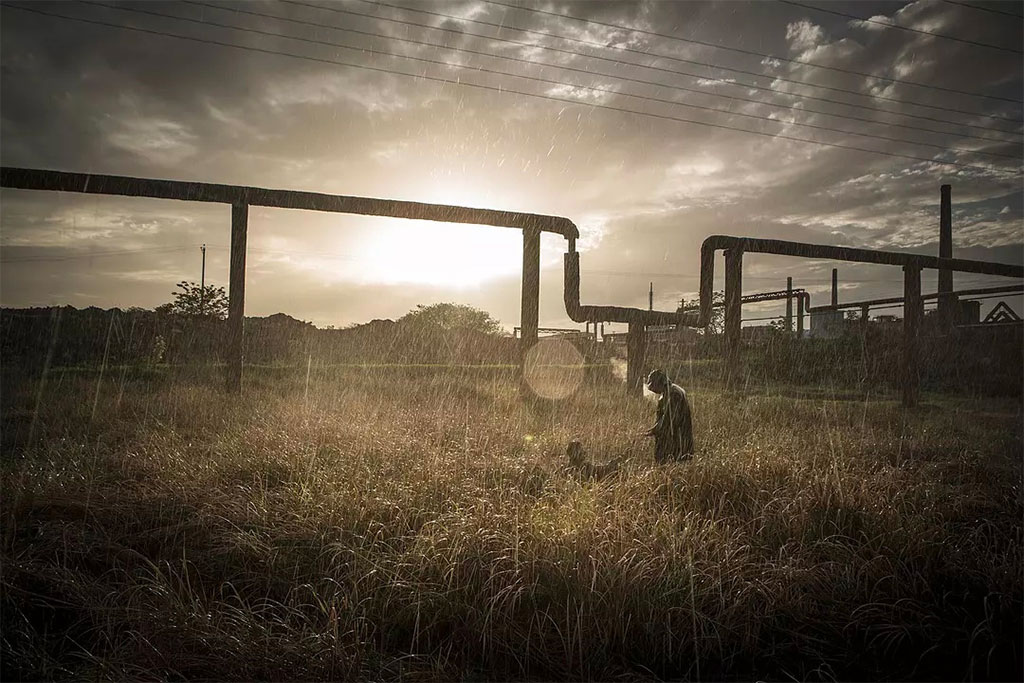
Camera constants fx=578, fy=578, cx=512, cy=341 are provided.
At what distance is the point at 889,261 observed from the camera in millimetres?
11422

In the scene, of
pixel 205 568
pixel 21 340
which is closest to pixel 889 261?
pixel 205 568

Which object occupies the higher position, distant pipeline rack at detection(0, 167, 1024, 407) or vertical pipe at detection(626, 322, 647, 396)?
distant pipeline rack at detection(0, 167, 1024, 407)

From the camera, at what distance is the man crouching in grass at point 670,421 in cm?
595

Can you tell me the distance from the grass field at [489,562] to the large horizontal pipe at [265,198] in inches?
133

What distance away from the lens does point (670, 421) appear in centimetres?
598

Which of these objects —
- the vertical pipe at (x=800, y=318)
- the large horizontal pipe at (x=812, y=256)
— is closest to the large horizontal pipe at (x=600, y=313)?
the large horizontal pipe at (x=812, y=256)

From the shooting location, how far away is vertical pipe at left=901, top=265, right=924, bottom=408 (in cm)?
1141

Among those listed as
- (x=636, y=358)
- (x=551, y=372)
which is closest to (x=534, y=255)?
(x=551, y=372)

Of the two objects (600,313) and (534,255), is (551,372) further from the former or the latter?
(534,255)

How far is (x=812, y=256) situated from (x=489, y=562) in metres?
9.34

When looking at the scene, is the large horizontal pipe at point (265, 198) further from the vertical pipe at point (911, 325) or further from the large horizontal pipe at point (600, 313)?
the vertical pipe at point (911, 325)

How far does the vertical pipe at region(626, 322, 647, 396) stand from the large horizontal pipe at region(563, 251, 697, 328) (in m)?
0.27

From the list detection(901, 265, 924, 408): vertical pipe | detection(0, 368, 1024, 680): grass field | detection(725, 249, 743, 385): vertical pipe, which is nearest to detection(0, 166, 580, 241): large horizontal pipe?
detection(725, 249, 743, 385): vertical pipe

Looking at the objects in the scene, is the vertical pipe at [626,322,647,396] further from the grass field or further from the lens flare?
the grass field
